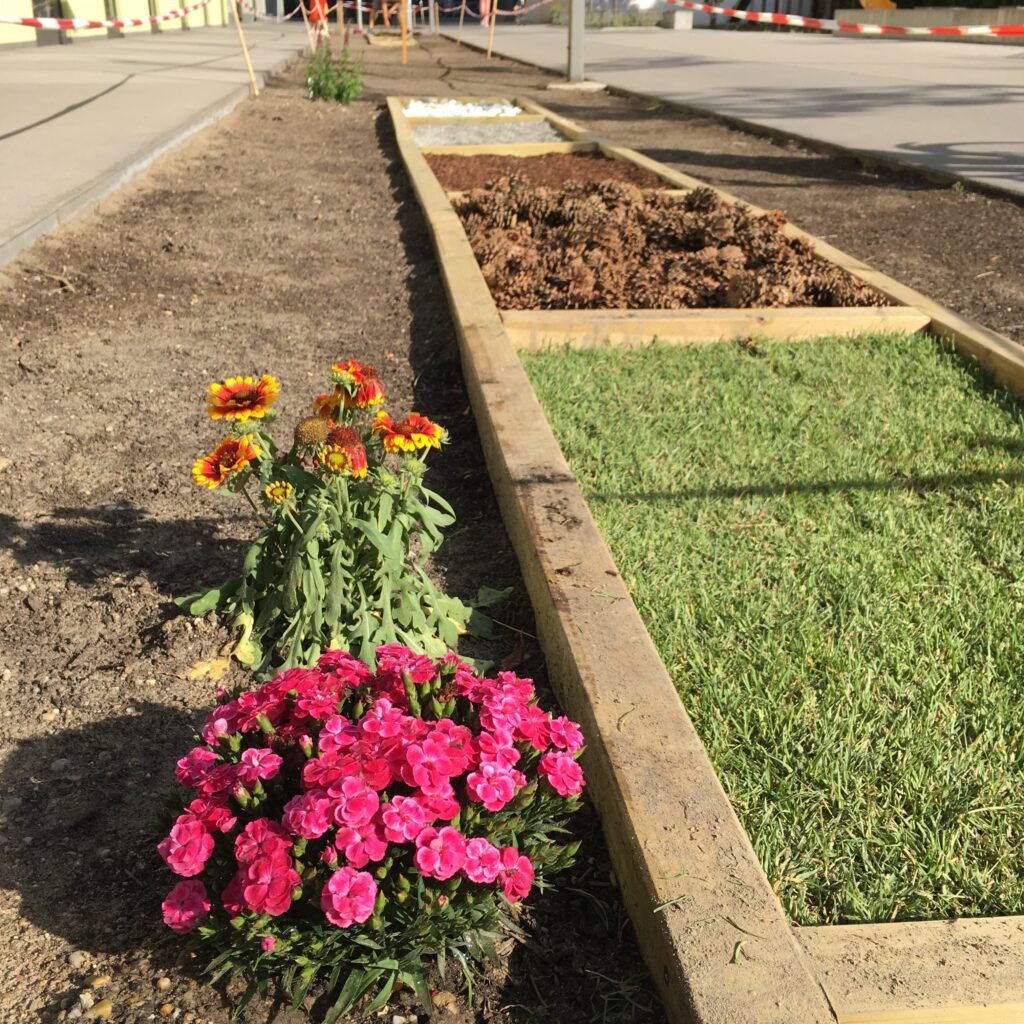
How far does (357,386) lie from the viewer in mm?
2592

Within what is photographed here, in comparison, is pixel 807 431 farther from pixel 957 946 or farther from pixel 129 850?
pixel 129 850

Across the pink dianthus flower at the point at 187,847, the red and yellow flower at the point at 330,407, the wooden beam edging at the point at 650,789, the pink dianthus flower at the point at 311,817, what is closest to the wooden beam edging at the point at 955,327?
the wooden beam edging at the point at 650,789

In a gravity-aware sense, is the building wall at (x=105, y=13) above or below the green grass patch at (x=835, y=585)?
below

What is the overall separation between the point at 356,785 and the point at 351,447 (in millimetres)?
869

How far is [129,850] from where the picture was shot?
2164mm

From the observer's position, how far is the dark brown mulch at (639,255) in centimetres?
543

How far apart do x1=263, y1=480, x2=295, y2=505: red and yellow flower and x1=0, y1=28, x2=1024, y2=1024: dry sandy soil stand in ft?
1.70

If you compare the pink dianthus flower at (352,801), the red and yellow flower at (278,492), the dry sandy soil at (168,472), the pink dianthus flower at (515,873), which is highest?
the red and yellow flower at (278,492)

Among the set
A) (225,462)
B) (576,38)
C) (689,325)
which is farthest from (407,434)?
(576,38)

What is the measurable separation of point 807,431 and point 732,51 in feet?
83.5

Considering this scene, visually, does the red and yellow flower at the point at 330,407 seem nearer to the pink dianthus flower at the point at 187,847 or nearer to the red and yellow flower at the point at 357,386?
the red and yellow flower at the point at 357,386

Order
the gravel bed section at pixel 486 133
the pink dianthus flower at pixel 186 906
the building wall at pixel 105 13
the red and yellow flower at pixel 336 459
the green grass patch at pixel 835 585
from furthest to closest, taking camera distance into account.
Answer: the building wall at pixel 105 13
the gravel bed section at pixel 486 133
the red and yellow flower at pixel 336 459
the green grass patch at pixel 835 585
the pink dianthus flower at pixel 186 906

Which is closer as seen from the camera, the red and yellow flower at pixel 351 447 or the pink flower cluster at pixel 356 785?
the pink flower cluster at pixel 356 785

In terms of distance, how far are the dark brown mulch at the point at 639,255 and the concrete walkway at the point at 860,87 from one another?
9.99 ft
